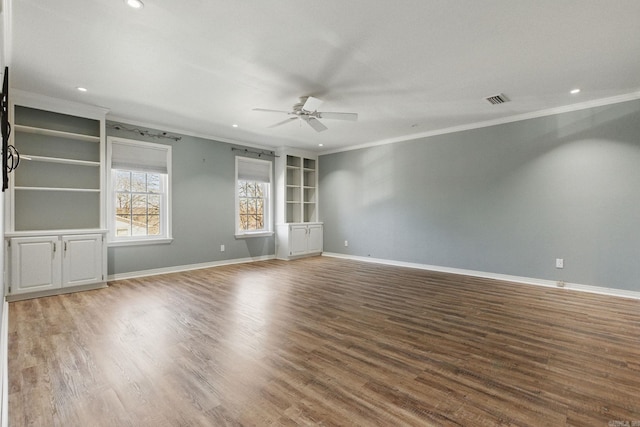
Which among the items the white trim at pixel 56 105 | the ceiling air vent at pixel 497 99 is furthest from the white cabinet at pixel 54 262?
the ceiling air vent at pixel 497 99

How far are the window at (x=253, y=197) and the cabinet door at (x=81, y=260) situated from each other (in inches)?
102

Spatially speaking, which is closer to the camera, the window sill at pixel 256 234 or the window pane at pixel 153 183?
the window pane at pixel 153 183

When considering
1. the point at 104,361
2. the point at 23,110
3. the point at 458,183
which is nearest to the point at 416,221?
the point at 458,183

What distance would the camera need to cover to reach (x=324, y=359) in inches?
90.6

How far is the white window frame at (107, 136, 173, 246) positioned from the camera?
4.80 m

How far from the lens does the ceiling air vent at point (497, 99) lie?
395 cm

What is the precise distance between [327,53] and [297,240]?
479cm

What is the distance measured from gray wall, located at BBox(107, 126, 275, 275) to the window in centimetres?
20

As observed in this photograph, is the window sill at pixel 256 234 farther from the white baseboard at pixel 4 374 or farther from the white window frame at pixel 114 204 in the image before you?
the white baseboard at pixel 4 374

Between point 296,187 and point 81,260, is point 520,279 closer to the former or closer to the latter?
point 296,187

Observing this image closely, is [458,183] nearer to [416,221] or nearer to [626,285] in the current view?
[416,221]

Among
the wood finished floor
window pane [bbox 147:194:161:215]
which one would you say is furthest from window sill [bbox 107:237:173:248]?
the wood finished floor

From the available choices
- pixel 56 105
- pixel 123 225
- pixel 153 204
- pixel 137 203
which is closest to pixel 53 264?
pixel 123 225

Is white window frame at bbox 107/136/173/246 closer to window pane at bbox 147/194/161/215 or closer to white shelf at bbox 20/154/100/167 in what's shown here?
window pane at bbox 147/194/161/215
